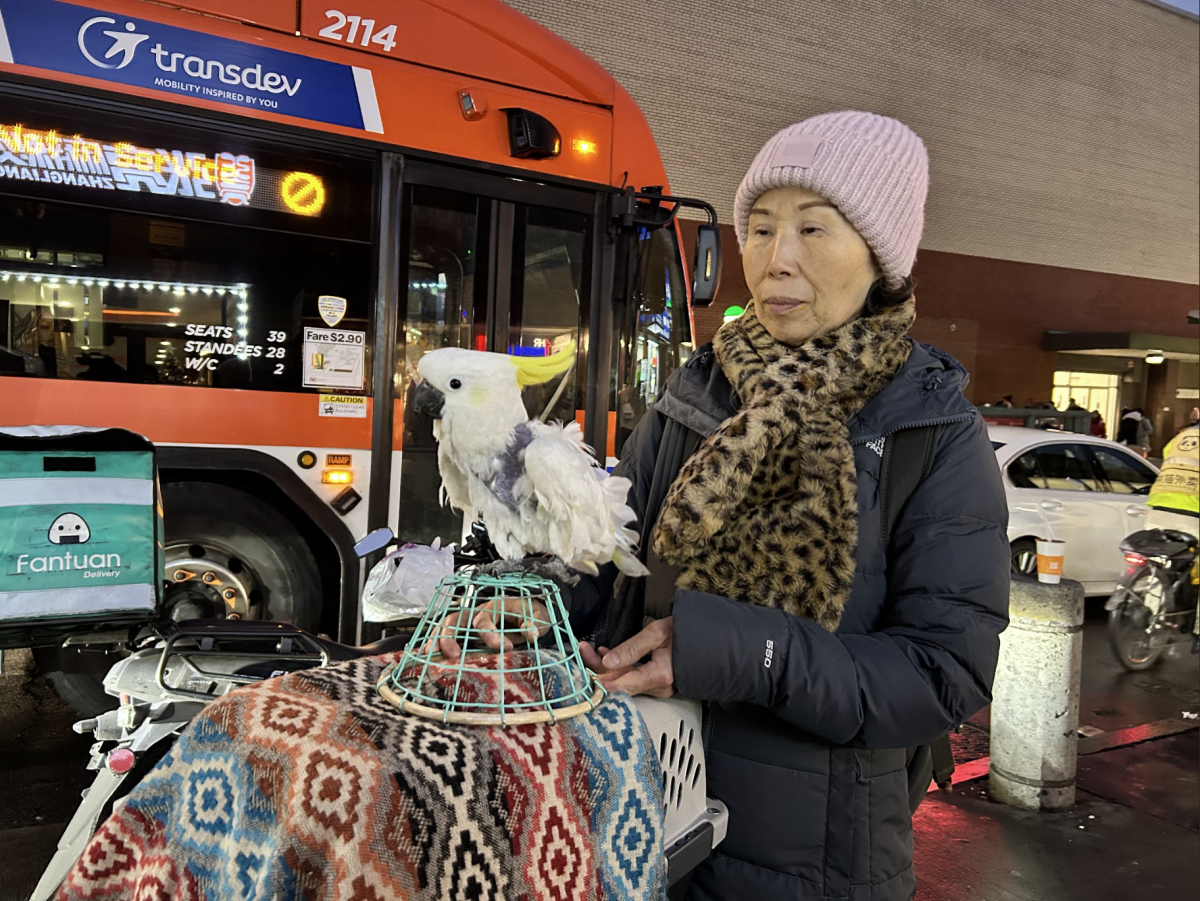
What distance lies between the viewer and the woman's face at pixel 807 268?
1572 mm

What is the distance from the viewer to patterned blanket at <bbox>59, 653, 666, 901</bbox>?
91 cm

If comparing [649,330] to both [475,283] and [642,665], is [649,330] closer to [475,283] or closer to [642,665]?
[475,283]

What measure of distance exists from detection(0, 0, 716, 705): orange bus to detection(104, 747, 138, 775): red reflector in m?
2.26

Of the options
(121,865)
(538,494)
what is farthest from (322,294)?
(121,865)

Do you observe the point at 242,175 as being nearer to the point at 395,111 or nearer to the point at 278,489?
the point at 395,111

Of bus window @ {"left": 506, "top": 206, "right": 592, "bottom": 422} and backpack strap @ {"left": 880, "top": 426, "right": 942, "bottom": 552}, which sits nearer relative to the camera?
backpack strap @ {"left": 880, "top": 426, "right": 942, "bottom": 552}

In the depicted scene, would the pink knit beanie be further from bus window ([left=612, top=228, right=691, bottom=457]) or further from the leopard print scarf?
bus window ([left=612, top=228, right=691, bottom=457])

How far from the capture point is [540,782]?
104cm

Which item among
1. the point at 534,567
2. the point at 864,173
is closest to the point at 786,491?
the point at 534,567

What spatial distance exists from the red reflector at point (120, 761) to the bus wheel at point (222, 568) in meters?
2.34

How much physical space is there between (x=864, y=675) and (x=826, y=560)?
0.64 feet

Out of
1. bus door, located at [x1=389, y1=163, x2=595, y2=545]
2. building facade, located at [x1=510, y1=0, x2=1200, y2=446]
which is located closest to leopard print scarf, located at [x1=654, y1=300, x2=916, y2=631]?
bus door, located at [x1=389, y1=163, x2=595, y2=545]

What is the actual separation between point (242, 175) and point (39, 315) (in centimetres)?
114

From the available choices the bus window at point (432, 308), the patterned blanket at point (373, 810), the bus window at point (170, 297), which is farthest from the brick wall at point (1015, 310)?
the patterned blanket at point (373, 810)
